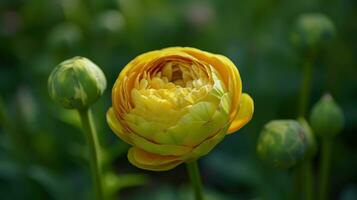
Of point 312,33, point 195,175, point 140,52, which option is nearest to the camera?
point 195,175

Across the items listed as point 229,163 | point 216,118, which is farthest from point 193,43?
point 216,118

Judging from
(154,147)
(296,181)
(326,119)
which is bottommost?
(296,181)

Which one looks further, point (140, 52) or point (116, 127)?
point (140, 52)

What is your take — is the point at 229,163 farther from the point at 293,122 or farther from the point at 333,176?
the point at 293,122

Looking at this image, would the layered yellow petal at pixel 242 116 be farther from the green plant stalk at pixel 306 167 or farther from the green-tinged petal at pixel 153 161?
the green plant stalk at pixel 306 167

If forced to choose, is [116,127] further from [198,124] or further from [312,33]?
[312,33]

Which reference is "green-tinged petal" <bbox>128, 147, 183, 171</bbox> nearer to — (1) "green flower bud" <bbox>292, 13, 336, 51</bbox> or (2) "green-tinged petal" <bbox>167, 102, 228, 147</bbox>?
(2) "green-tinged petal" <bbox>167, 102, 228, 147</bbox>

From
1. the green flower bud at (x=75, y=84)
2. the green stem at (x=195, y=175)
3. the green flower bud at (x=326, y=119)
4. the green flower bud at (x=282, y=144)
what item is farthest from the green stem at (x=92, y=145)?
the green flower bud at (x=326, y=119)

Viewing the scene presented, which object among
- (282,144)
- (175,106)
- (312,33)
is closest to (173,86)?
(175,106)
